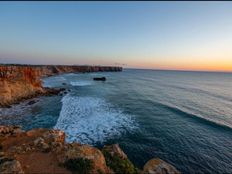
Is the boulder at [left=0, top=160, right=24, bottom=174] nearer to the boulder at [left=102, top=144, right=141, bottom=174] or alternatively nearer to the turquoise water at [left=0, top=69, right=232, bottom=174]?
the boulder at [left=102, top=144, right=141, bottom=174]

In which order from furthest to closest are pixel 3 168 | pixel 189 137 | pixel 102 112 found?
pixel 102 112, pixel 189 137, pixel 3 168

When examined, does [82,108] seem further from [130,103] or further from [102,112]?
[130,103]

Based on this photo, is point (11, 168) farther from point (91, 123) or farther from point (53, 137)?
point (91, 123)

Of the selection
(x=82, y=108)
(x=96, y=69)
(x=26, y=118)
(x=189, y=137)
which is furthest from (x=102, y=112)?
(x=96, y=69)

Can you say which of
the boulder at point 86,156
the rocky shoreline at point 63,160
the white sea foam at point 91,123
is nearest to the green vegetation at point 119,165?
the rocky shoreline at point 63,160

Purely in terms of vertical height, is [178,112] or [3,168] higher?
[3,168]

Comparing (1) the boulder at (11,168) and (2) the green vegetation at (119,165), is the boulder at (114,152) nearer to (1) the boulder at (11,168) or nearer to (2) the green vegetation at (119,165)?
(2) the green vegetation at (119,165)
